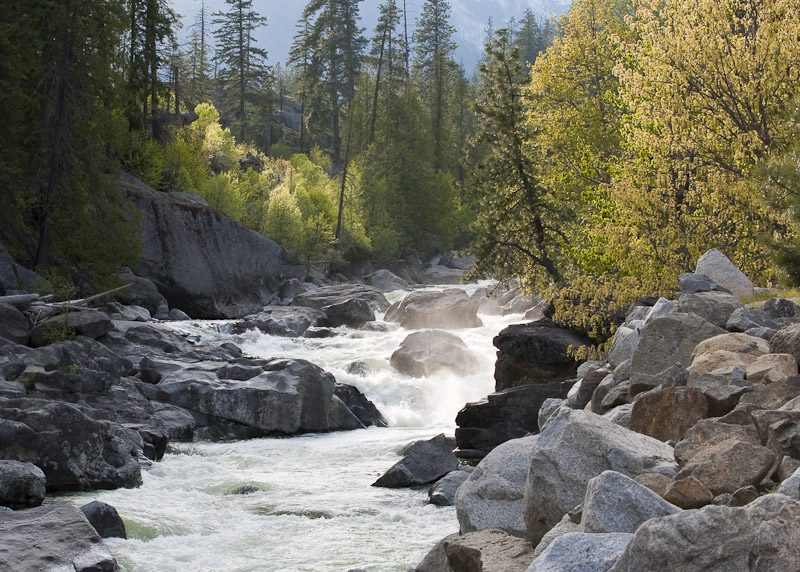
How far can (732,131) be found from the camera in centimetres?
1733

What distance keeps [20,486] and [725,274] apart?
1247cm

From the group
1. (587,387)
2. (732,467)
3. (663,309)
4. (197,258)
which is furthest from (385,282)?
(732,467)

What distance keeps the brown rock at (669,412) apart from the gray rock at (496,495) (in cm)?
139

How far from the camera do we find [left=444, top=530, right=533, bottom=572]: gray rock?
23.4 ft

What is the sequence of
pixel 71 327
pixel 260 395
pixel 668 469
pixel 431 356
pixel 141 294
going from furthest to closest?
1. pixel 141 294
2. pixel 431 356
3. pixel 71 327
4. pixel 260 395
5. pixel 668 469

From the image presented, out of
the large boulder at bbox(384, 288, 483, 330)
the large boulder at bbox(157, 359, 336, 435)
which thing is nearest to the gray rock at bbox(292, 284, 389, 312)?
the large boulder at bbox(384, 288, 483, 330)

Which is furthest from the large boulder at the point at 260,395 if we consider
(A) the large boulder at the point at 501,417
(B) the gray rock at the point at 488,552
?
(B) the gray rock at the point at 488,552

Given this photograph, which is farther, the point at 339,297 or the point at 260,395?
the point at 339,297

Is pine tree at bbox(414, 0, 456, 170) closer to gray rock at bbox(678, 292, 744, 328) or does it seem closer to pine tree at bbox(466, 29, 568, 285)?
pine tree at bbox(466, 29, 568, 285)

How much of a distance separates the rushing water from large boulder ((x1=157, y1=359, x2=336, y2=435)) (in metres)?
0.67

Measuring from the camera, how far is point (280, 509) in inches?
523

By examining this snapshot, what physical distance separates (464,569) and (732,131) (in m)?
12.9

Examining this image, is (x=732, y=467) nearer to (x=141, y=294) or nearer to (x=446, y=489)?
(x=446, y=489)

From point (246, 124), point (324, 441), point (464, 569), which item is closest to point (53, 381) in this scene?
point (324, 441)
